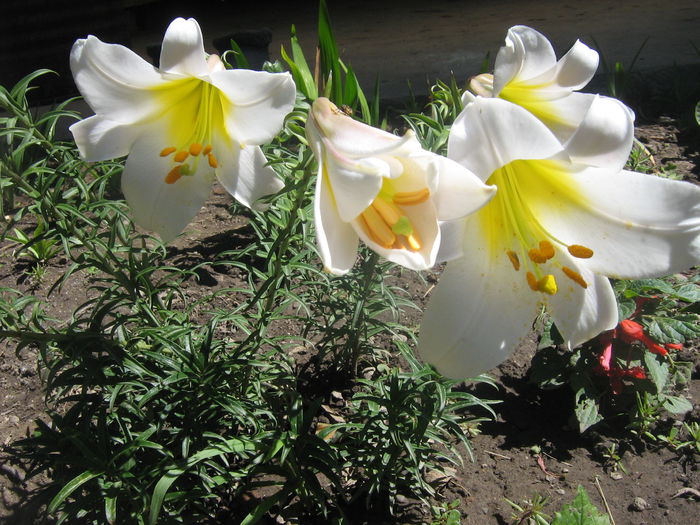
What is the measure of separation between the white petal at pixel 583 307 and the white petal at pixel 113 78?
2.53ft

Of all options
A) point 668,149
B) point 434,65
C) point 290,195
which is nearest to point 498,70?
point 290,195

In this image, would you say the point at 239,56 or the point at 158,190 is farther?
the point at 239,56

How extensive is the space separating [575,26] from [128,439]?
4739 millimetres

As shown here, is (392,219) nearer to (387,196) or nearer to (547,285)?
(387,196)

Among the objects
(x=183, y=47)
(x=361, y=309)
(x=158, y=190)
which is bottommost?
(x=361, y=309)

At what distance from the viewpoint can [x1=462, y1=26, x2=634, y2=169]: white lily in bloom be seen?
900mm

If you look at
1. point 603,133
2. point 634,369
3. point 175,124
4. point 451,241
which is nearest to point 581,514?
point 634,369

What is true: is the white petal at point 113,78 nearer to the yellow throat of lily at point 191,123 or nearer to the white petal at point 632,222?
the yellow throat of lily at point 191,123

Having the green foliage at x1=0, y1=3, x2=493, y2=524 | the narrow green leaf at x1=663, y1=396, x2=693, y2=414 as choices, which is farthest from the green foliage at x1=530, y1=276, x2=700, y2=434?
the green foliage at x1=0, y1=3, x2=493, y2=524

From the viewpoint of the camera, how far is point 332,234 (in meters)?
0.86

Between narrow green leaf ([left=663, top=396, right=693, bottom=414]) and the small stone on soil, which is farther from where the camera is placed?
narrow green leaf ([left=663, top=396, right=693, bottom=414])

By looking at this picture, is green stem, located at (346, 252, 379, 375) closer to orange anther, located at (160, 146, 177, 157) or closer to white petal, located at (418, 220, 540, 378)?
white petal, located at (418, 220, 540, 378)

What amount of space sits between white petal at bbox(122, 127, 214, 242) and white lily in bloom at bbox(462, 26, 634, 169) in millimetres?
506

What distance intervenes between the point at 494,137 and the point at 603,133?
17cm
